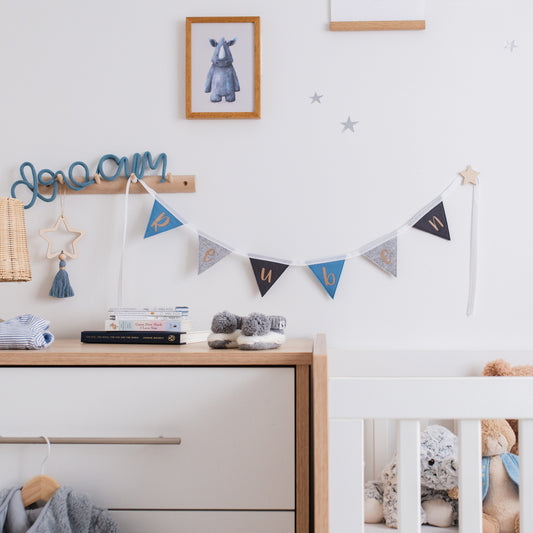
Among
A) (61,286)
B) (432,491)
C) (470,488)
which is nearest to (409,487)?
(470,488)

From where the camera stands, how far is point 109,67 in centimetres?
173

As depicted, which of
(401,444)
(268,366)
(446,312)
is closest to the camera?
(401,444)

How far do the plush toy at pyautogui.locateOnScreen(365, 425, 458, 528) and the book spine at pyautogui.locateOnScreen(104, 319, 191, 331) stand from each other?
573mm

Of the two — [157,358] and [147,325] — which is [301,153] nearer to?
[147,325]

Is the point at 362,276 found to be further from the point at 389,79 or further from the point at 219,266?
the point at 389,79

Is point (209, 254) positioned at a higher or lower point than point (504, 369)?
higher

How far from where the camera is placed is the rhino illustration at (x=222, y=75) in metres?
1.71

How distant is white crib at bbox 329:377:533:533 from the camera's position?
0.93m

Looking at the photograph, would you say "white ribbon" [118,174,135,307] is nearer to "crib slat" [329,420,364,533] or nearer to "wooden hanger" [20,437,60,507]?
"wooden hanger" [20,437,60,507]

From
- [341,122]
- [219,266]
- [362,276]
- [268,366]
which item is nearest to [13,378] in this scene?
[268,366]

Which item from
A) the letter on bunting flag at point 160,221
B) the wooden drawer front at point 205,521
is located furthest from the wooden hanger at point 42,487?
the letter on bunting flag at point 160,221

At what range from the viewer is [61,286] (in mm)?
1675

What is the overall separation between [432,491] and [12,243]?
1154 mm

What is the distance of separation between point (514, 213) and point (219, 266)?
2.83 ft
